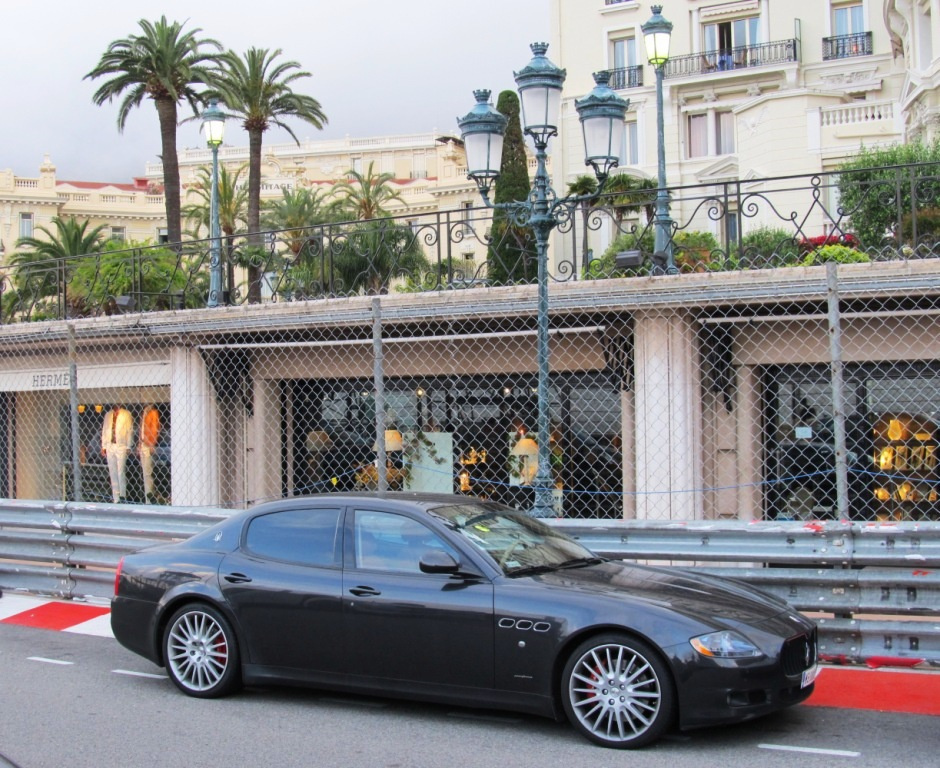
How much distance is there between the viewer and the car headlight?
5.58 meters

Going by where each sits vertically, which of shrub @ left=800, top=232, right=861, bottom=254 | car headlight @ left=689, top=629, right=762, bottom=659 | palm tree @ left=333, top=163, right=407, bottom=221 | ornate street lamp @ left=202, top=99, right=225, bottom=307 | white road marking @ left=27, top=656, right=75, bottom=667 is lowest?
white road marking @ left=27, top=656, right=75, bottom=667

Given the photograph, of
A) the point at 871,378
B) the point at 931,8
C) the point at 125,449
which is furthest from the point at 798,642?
the point at 931,8

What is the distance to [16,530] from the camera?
35.1 feet

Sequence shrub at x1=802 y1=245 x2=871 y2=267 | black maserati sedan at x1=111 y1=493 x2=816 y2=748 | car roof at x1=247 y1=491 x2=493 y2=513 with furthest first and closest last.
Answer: shrub at x1=802 y1=245 x2=871 y2=267 < car roof at x1=247 y1=491 x2=493 y2=513 < black maserati sedan at x1=111 y1=493 x2=816 y2=748

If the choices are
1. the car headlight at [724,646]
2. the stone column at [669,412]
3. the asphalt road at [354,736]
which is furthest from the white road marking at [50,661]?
the stone column at [669,412]

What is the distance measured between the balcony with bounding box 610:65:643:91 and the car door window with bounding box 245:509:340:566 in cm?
4087

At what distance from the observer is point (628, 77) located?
45.3 metres

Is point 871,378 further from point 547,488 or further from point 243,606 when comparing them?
point 243,606

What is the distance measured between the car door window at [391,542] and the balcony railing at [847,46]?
135 feet

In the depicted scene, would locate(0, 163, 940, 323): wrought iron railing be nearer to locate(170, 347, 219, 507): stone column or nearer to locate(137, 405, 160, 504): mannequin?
locate(170, 347, 219, 507): stone column

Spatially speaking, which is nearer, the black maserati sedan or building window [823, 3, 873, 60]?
the black maserati sedan

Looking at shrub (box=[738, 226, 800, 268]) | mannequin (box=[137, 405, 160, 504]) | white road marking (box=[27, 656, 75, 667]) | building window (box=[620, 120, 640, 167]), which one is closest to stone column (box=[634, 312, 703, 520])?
shrub (box=[738, 226, 800, 268])

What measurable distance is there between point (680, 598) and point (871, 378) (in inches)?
205

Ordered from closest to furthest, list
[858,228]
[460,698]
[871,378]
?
[460,698]
[871,378]
[858,228]
